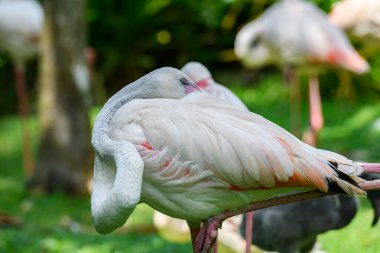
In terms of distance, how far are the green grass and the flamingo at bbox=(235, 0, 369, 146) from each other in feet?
1.83

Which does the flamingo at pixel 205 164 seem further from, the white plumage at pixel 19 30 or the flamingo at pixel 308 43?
the white plumage at pixel 19 30

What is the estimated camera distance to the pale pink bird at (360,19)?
28.5 ft

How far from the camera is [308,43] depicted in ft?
26.1

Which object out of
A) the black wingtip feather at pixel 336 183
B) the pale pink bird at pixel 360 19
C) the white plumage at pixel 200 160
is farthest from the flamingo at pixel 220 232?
the pale pink bird at pixel 360 19

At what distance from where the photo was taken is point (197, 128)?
11.8 feet

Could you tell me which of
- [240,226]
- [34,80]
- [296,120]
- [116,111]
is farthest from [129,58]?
[116,111]

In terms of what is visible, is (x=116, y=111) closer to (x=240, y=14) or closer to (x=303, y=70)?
(x=303, y=70)

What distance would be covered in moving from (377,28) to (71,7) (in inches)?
126

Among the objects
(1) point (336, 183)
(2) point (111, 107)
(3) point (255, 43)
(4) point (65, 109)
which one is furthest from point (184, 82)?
(3) point (255, 43)

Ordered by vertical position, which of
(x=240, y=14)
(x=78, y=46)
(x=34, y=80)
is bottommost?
(x=34, y=80)

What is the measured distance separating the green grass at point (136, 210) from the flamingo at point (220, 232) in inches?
6.4

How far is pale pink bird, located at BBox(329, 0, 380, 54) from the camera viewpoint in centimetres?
869

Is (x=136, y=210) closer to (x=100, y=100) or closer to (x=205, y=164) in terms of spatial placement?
(x=205, y=164)

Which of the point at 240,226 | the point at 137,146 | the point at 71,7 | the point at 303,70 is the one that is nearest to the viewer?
the point at 137,146
